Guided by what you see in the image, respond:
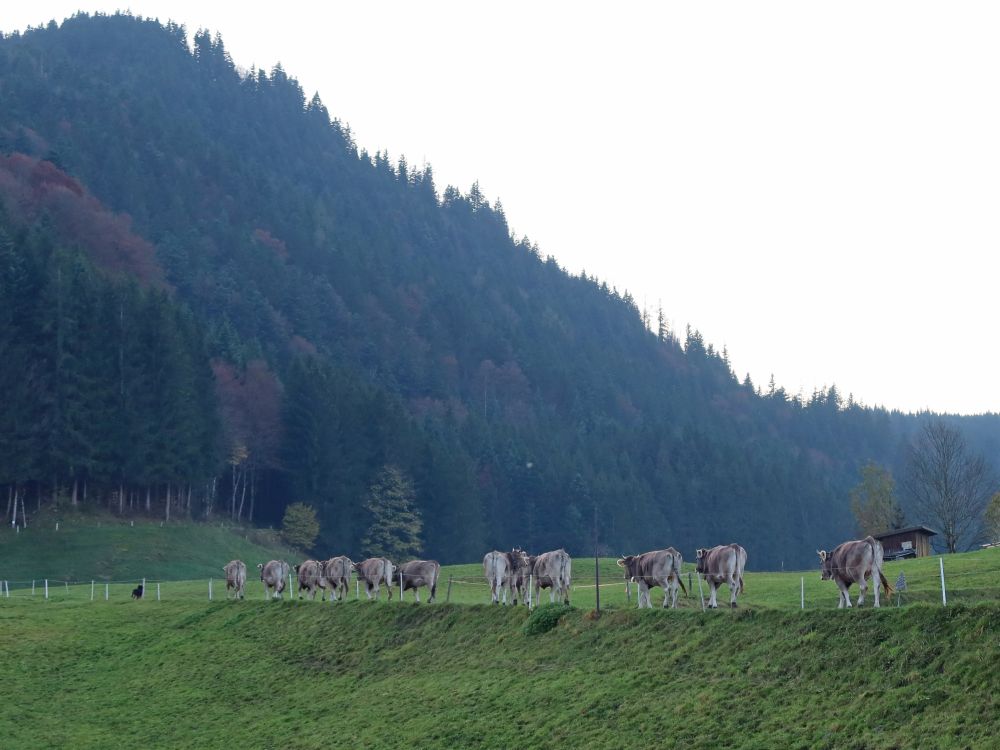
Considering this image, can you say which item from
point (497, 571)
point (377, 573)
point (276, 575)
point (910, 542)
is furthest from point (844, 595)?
point (910, 542)

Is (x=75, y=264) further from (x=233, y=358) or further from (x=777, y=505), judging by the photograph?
(x=777, y=505)

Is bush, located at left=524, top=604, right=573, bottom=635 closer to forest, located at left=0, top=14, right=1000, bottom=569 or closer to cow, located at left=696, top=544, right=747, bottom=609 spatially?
cow, located at left=696, top=544, right=747, bottom=609

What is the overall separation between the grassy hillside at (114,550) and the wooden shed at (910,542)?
46.5 meters

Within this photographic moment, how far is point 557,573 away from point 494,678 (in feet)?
28.6

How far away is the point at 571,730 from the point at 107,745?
16.6 meters

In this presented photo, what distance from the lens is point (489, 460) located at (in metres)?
150

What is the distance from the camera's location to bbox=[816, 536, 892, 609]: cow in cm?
3142

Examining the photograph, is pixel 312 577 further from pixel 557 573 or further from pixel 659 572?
pixel 659 572

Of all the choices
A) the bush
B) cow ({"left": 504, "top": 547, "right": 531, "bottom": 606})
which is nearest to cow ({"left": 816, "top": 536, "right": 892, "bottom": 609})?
the bush

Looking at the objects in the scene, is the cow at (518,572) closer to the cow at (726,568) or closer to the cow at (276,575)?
the cow at (726,568)

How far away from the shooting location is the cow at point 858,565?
3142 centimetres

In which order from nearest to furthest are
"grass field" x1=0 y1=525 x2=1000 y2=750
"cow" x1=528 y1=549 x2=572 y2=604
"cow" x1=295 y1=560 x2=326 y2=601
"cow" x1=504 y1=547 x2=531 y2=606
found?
"grass field" x1=0 y1=525 x2=1000 y2=750 → "cow" x1=528 y1=549 x2=572 y2=604 → "cow" x1=504 y1=547 x2=531 y2=606 → "cow" x1=295 y1=560 x2=326 y2=601

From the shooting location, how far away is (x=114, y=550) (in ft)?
261

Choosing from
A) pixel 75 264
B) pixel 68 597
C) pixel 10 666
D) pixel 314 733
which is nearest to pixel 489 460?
pixel 75 264
